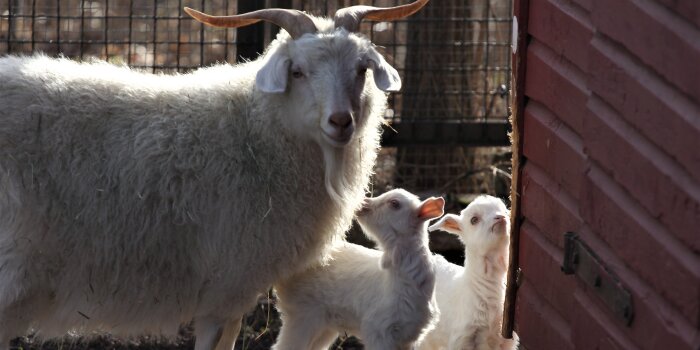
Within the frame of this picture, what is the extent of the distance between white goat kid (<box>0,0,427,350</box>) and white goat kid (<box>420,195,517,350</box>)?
750mm

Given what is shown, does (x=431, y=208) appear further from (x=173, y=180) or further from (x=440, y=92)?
(x=440, y=92)

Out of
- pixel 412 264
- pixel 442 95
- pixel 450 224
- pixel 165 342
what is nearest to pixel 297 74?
pixel 412 264

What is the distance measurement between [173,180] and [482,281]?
1.67 m

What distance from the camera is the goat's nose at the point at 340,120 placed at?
4.99 m

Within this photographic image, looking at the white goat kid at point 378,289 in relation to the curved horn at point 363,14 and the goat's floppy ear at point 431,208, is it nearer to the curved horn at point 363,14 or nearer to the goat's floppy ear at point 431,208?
the goat's floppy ear at point 431,208

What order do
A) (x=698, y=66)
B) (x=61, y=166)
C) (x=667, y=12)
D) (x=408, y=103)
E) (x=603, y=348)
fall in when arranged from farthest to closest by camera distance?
(x=408, y=103) < (x=61, y=166) < (x=603, y=348) < (x=667, y=12) < (x=698, y=66)

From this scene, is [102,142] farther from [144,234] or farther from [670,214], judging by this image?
[670,214]

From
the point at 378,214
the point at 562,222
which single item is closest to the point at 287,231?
the point at 378,214

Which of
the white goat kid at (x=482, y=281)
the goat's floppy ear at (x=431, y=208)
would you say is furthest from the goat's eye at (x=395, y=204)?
the white goat kid at (x=482, y=281)

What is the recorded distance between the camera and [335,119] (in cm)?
500

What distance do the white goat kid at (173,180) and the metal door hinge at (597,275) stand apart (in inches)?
45.8

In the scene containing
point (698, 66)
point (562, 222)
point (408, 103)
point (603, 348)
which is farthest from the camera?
point (408, 103)

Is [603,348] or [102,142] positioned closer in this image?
[603,348]

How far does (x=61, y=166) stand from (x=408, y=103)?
3.98m
